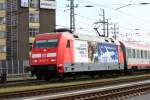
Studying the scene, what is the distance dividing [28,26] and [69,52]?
5142 centimetres

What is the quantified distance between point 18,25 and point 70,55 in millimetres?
50564

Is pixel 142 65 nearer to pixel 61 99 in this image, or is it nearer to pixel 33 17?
pixel 61 99

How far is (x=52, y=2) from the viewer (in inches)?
3317

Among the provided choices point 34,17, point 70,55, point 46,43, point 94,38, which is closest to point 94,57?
point 94,38

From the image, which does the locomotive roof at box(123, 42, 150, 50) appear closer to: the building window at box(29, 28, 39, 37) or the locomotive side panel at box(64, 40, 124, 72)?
the locomotive side panel at box(64, 40, 124, 72)

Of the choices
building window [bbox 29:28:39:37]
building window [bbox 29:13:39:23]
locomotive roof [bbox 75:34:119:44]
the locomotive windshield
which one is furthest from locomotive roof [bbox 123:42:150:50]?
building window [bbox 29:13:39:23]

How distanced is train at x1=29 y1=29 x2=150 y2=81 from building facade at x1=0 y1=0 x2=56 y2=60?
40.9m

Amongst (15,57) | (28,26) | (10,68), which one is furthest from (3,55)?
(10,68)

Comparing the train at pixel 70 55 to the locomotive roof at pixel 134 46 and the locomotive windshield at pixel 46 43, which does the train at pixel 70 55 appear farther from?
the locomotive roof at pixel 134 46

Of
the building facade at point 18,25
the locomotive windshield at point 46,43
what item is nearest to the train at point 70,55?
the locomotive windshield at point 46,43

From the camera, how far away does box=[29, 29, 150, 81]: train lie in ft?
96.1

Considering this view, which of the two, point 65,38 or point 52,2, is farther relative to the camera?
point 52,2

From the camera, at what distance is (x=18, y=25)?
261ft

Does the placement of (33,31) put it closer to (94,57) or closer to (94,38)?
(94,38)
